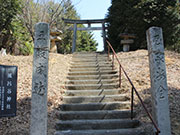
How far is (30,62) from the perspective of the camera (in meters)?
7.29

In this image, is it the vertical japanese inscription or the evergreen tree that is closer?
the vertical japanese inscription

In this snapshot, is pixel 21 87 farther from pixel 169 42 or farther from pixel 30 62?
pixel 169 42

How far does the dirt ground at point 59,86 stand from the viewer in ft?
12.3

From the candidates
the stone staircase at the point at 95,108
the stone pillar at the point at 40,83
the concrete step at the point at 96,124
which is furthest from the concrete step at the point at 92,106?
the stone pillar at the point at 40,83

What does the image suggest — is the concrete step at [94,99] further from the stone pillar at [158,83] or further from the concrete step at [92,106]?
the stone pillar at [158,83]

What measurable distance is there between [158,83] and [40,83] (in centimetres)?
234

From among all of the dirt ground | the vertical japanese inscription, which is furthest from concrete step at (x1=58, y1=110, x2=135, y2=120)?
the vertical japanese inscription

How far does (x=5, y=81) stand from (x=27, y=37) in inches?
365

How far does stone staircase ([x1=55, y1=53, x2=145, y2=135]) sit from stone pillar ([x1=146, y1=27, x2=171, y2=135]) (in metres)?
0.51

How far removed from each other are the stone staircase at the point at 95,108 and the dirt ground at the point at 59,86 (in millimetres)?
259

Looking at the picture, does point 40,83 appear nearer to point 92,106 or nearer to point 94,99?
point 92,106

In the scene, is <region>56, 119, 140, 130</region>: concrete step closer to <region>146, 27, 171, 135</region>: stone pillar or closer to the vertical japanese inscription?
<region>146, 27, 171, 135</region>: stone pillar

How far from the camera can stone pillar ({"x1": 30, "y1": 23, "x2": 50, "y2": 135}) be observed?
10.3ft

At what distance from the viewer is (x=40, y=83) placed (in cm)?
324
